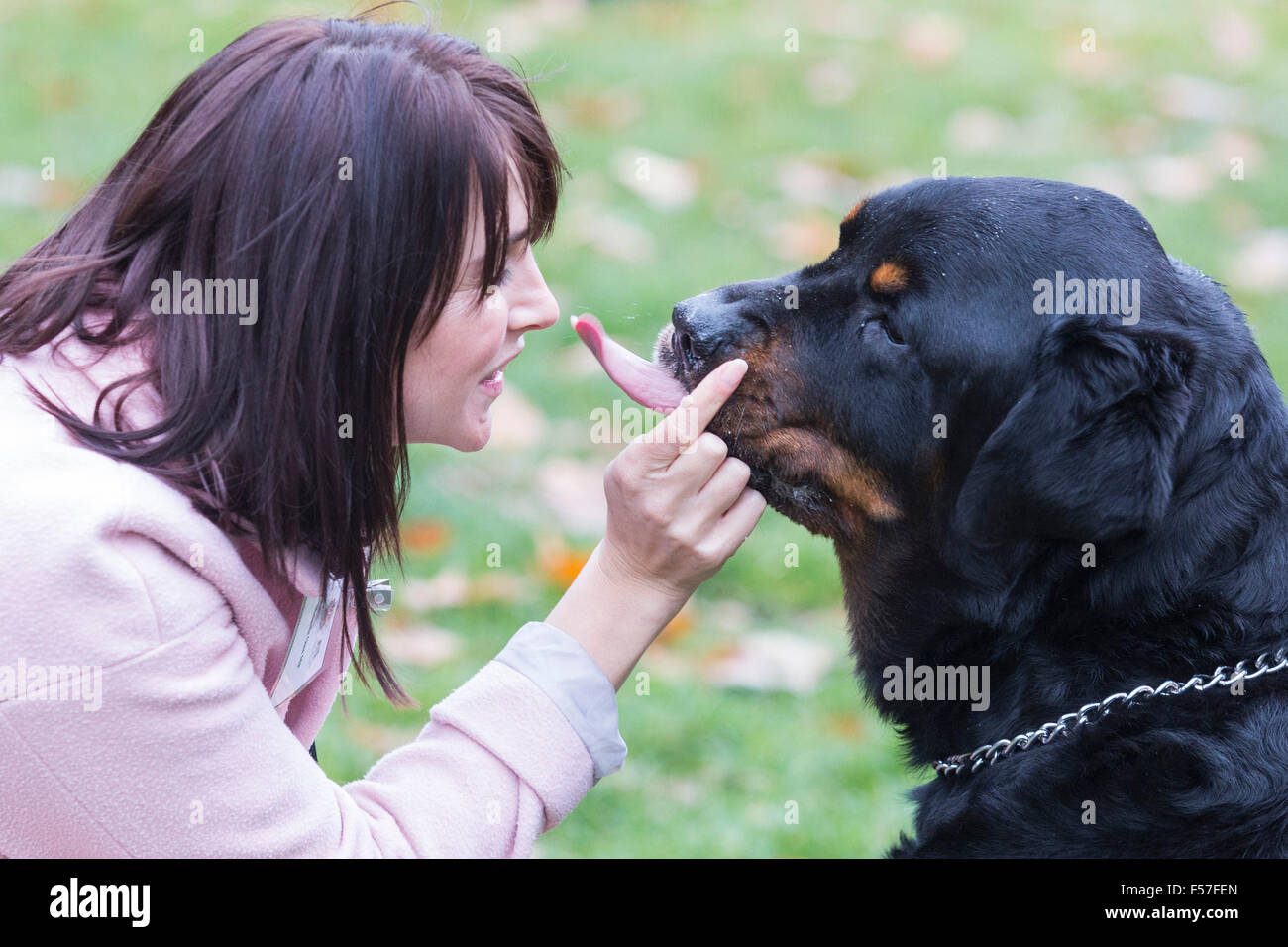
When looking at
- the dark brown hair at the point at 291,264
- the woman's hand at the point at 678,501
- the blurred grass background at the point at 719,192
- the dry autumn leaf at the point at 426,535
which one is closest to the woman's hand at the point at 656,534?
the woman's hand at the point at 678,501

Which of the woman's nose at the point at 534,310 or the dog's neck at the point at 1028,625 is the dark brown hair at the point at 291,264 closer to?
the woman's nose at the point at 534,310

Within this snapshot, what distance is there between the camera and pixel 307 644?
102 inches

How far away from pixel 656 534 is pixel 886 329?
671 millimetres

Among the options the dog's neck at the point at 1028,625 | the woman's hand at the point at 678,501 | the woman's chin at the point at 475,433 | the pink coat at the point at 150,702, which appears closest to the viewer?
the pink coat at the point at 150,702

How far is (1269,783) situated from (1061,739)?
340 mm

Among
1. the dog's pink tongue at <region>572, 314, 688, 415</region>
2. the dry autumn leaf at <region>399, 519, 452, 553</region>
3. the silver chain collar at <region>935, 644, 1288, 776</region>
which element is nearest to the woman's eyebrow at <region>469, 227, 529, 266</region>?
the dog's pink tongue at <region>572, 314, 688, 415</region>

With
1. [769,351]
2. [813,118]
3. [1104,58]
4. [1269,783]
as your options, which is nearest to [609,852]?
[769,351]

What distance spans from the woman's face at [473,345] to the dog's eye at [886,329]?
0.64 m

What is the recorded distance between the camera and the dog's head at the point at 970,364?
2.36 m

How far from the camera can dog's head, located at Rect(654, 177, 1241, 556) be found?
93.0 inches

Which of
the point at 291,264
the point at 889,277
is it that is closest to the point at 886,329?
the point at 889,277

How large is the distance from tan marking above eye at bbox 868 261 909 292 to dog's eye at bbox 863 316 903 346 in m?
0.06

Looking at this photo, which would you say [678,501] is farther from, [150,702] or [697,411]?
[150,702]
